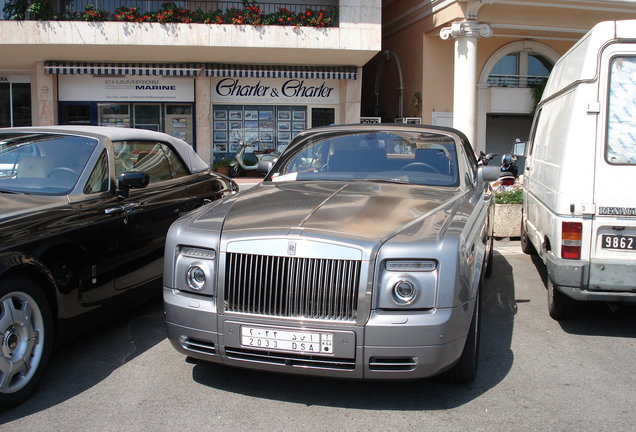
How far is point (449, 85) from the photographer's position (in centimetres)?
2086

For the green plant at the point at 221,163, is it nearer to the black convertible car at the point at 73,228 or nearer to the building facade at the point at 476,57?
the building facade at the point at 476,57

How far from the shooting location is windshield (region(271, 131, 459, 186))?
4.94m

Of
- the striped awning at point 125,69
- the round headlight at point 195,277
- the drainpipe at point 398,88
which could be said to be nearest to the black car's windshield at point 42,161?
the round headlight at point 195,277

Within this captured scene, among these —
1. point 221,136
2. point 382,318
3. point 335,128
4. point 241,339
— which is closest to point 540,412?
point 382,318

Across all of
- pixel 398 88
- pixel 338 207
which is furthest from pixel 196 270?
pixel 398 88

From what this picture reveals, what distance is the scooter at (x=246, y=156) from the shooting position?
1995 centimetres

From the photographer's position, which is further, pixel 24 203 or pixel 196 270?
pixel 24 203

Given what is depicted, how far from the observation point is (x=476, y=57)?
1853cm

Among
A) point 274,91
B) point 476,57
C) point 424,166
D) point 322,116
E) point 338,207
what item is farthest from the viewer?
point 322,116

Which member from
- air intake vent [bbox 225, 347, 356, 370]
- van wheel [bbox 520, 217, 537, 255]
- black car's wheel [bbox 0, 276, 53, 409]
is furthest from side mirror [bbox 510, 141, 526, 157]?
black car's wheel [bbox 0, 276, 53, 409]

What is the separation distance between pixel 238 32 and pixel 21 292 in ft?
Answer: 49.9

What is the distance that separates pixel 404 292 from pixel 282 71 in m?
17.3

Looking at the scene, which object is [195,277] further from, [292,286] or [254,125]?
[254,125]

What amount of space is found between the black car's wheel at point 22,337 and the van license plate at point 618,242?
4.20 m
